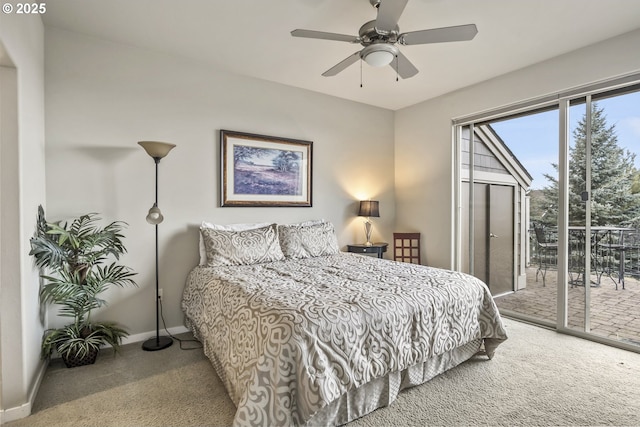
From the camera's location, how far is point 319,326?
167cm

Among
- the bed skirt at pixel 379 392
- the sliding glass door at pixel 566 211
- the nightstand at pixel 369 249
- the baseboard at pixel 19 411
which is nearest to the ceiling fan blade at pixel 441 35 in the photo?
the sliding glass door at pixel 566 211

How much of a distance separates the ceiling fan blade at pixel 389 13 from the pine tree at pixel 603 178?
93.2 inches

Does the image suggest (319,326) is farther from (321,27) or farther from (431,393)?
(321,27)

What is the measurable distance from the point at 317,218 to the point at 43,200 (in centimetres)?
272

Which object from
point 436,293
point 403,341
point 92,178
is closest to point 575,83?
point 436,293

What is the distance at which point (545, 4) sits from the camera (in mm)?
2342

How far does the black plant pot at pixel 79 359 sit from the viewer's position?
2.44 m

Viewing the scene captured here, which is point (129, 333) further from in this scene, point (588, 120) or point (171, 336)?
point (588, 120)

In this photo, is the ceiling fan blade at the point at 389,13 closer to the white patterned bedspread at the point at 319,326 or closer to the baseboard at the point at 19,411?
the white patterned bedspread at the point at 319,326

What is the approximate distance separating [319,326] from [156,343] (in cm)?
198

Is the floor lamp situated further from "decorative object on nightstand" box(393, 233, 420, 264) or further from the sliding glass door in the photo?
the sliding glass door

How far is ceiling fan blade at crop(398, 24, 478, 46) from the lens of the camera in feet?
6.59

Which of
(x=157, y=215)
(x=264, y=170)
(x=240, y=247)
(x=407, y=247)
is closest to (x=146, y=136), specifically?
(x=157, y=215)

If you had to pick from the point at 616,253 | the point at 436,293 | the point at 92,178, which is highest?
the point at 92,178
